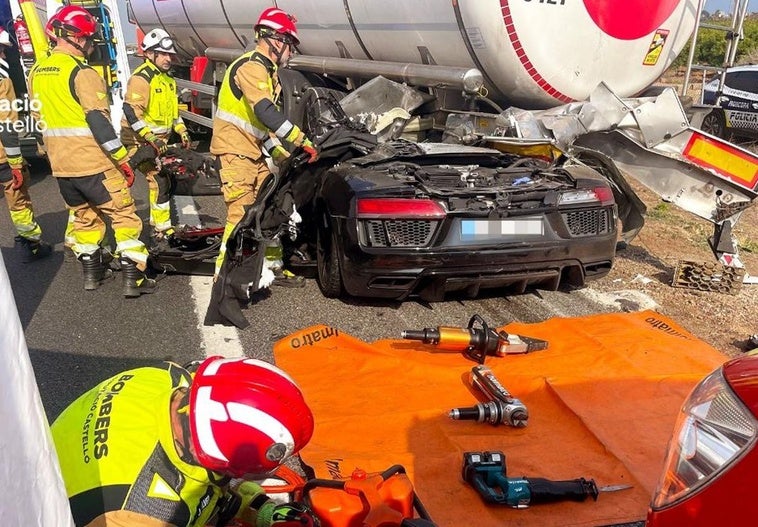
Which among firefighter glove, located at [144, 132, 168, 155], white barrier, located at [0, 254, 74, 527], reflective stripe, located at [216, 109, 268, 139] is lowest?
firefighter glove, located at [144, 132, 168, 155]

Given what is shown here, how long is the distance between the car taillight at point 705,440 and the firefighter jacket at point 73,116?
4290 mm

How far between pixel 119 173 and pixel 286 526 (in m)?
3.80

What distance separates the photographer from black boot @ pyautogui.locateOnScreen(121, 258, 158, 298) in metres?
4.75

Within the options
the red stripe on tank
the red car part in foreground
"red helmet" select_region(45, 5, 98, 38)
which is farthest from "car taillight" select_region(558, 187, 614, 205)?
"red helmet" select_region(45, 5, 98, 38)

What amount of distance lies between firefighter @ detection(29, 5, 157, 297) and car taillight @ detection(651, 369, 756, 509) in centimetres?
417

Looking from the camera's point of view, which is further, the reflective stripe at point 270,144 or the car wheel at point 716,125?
the car wheel at point 716,125

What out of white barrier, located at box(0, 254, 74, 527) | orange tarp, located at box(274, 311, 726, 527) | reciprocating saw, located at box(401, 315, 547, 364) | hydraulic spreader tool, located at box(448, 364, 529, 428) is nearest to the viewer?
white barrier, located at box(0, 254, 74, 527)

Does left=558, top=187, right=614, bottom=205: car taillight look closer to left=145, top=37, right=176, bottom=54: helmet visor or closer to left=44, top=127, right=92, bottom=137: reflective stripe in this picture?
left=44, top=127, right=92, bottom=137: reflective stripe

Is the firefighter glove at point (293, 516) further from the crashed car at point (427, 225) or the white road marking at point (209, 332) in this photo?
the crashed car at point (427, 225)

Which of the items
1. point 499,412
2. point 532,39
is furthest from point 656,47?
point 499,412

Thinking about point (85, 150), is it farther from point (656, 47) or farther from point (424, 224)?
point (656, 47)

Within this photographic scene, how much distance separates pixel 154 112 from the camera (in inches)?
250

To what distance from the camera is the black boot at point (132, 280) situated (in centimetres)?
475

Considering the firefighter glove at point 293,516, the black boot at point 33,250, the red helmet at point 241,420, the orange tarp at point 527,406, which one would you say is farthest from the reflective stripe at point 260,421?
the black boot at point 33,250
